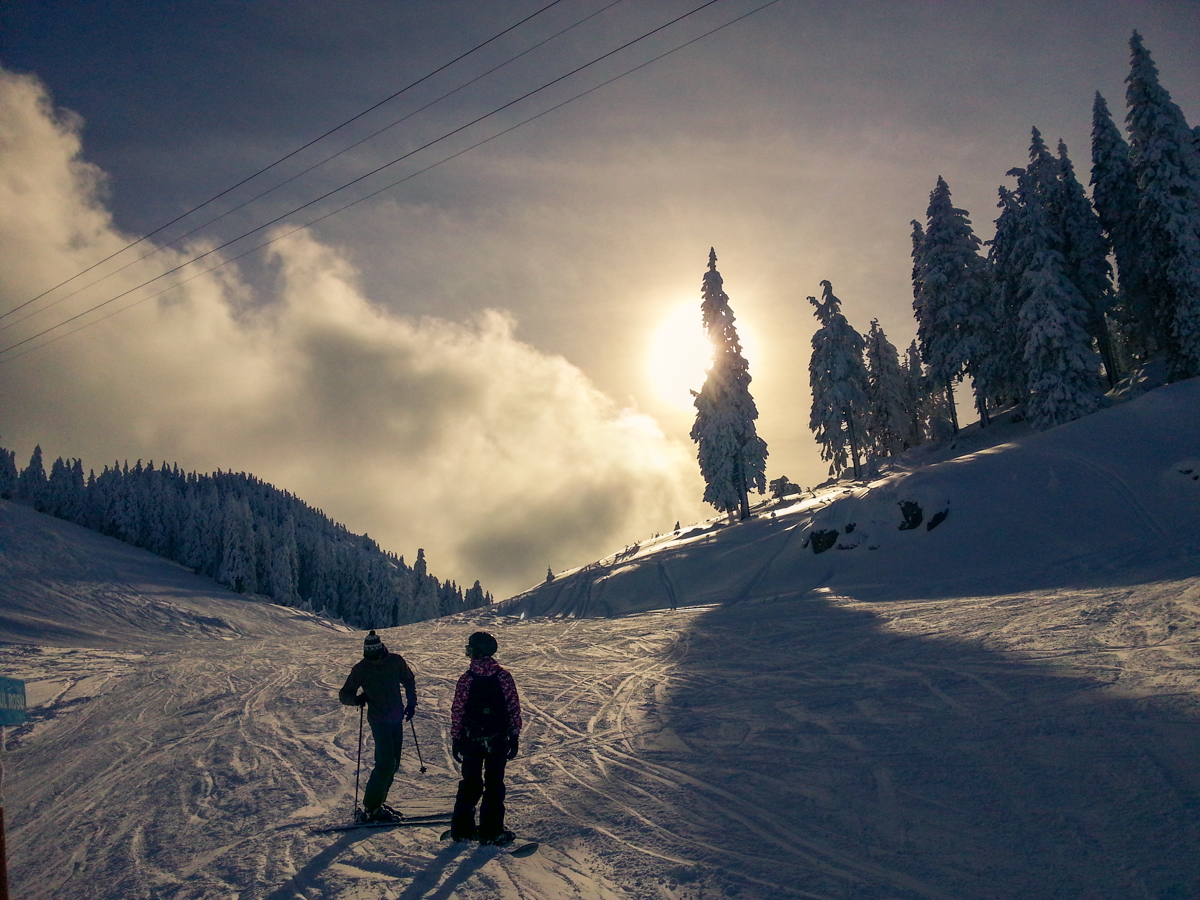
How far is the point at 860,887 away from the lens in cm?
489

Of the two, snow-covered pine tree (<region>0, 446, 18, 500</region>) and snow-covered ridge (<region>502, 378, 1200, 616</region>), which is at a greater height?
snow-covered pine tree (<region>0, 446, 18, 500</region>)

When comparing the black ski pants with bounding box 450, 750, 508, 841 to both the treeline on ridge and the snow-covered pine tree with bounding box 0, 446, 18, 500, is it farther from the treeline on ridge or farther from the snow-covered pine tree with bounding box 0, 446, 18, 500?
the snow-covered pine tree with bounding box 0, 446, 18, 500

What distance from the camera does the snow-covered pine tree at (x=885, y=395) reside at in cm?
5406

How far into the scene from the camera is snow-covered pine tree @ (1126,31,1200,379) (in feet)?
97.7

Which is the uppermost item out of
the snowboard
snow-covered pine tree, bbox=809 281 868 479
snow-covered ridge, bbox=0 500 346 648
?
snow-covered pine tree, bbox=809 281 868 479

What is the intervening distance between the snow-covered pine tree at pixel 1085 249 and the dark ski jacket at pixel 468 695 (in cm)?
4134

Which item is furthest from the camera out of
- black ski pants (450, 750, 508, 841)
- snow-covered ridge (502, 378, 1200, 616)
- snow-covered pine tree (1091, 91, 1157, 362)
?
snow-covered pine tree (1091, 91, 1157, 362)

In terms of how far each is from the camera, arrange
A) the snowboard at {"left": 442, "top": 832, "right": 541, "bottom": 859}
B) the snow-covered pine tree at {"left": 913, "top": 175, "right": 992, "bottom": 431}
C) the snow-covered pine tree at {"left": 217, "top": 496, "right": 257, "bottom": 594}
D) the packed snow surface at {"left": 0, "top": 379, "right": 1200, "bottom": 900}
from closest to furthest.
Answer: the packed snow surface at {"left": 0, "top": 379, "right": 1200, "bottom": 900} < the snowboard at {"left": 442, "top": 832, "right": 541, "bottom": 859} < the snow-covered pine tree at {"left": 913, "top": 175, "right": 992, "bottom": 431} < the snow-covered pine tree at {"left": 217, "top": 496, "right": 257, "bottom": 594}

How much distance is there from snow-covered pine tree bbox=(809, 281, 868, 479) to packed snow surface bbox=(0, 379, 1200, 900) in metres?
20.5

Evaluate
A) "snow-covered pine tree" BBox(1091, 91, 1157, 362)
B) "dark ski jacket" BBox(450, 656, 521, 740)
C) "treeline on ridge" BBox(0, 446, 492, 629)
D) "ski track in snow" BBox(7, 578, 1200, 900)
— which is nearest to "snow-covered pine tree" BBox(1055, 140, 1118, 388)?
"snow-covered pine tree" BBox(1091, 91, 1157, 362)

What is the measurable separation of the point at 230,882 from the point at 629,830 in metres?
3.73

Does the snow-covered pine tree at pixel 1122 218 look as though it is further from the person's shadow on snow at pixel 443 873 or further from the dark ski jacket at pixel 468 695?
the person's shadow on snow at pixel 443 873

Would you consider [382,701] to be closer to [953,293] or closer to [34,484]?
[953,293]

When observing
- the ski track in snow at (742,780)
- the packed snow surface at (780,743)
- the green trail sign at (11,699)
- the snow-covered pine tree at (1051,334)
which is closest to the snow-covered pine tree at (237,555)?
the packed snow surface at (780,743)
